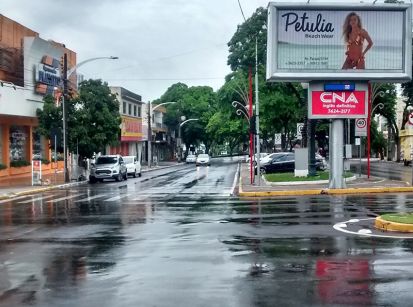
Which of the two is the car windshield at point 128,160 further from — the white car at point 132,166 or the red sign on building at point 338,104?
the red sign on building at point 338,104

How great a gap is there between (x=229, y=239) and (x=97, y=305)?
5.32 meters

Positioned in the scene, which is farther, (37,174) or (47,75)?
(47,75)

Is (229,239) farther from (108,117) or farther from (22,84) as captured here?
(22,84)

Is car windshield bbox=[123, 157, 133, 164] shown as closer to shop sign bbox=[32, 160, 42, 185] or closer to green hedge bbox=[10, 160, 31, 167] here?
green hedge bbox=[10, 160, 31, 167]

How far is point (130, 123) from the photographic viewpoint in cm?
6831

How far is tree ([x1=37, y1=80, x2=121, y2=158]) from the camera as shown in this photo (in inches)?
1517

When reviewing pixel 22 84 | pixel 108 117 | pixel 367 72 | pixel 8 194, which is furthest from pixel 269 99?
pixel 8 194

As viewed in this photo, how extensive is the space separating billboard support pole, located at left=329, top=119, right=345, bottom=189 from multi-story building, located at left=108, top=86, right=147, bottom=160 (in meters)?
39.5

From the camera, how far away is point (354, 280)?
8.21 metres

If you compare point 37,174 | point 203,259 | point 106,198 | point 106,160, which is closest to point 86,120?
point 106,160

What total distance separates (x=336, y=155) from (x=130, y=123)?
146 ft

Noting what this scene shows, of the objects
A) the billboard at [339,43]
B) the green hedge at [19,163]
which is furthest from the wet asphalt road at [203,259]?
the green hedge at [19,163]

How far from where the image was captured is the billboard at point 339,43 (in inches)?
1010

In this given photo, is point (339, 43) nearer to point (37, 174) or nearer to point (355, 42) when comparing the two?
point (355, 42)
